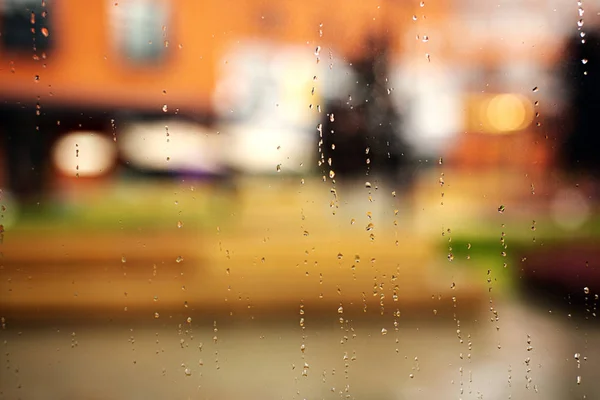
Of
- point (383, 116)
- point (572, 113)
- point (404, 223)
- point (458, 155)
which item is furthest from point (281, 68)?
point (572, 113)

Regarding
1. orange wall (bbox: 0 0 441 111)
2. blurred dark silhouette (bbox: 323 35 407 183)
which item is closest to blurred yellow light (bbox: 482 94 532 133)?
blurred dark silhouette (bbox: 323 35 407 183)

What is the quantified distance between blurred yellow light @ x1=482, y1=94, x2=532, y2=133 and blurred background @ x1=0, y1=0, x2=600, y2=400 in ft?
0.08

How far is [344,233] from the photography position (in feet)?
17.5

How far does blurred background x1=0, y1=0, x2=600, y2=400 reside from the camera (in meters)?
3.15

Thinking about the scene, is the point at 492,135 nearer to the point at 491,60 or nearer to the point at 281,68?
the point at 491,60

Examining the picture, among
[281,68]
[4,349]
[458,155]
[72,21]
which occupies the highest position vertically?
[72,21]

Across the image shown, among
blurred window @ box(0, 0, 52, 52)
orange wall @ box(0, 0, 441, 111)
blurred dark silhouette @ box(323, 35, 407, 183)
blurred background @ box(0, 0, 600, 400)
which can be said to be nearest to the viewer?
blurred background @ box(0, 0, 600, 400)

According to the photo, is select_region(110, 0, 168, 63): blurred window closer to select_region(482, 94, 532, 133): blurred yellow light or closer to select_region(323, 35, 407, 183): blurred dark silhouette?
select_region(323, 35, 407, 183): blurred dark silhouette

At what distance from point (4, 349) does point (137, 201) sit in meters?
3.41

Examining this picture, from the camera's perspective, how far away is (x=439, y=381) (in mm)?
3148

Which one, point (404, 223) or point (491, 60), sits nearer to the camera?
point (491, 60)

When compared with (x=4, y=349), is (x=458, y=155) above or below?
above

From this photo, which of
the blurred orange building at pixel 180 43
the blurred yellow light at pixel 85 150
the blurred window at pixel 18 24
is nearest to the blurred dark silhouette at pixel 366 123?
the blurred orange building at pixel 180 43

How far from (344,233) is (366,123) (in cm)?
210
